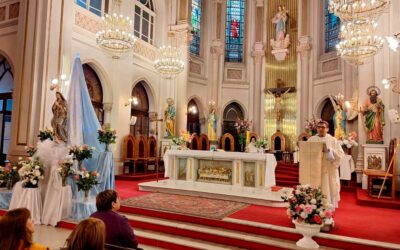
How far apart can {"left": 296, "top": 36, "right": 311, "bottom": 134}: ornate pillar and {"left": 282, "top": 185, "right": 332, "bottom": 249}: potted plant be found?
11025 mm

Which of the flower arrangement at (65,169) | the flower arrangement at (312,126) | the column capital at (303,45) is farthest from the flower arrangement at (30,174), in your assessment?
the column capital at (303,45)

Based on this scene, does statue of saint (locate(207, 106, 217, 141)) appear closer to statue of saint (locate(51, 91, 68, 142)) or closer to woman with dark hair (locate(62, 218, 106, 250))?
statue of saint (locate(51, 91, 68, 142))

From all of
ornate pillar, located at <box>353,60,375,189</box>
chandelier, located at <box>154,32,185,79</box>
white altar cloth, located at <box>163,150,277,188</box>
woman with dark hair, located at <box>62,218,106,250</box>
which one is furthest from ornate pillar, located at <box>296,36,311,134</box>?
woman with dark hair, located at <box>62,218,106,250</box>

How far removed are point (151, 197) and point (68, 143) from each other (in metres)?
2.26

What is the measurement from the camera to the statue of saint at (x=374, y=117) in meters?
8.41

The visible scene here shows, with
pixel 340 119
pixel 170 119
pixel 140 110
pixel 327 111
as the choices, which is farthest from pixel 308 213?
pixel 327 111

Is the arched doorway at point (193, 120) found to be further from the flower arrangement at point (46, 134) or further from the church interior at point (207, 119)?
the flower arrangement at point (46, 134)

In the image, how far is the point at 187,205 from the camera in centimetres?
644

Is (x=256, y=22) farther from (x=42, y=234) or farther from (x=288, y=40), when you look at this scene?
(x=42, y=234)

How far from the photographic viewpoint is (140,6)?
41.2 ft

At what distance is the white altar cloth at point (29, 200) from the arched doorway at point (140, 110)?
698cm

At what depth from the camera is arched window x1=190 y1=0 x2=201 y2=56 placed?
638 inches

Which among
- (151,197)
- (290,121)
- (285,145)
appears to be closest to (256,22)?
(290,121)

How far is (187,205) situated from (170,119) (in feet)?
22.5
